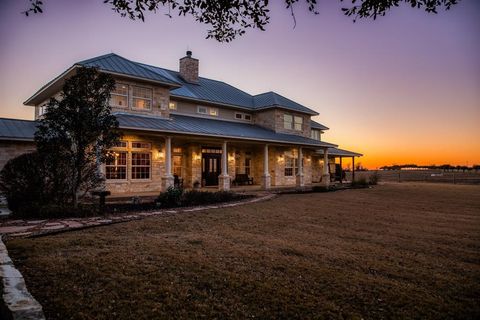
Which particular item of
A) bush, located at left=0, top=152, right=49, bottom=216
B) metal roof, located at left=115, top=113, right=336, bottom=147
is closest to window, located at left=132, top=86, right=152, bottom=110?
metal roof, located at left=115, top=113, right=336, bottom=147

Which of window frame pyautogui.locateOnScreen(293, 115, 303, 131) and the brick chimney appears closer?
the brick chimney

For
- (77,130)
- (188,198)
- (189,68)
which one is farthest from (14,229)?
(189,68)

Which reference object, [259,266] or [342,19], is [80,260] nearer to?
[259,266]

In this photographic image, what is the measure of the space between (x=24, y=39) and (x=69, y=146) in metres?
8.59

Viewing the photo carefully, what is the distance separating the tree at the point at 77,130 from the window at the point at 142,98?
260 inches

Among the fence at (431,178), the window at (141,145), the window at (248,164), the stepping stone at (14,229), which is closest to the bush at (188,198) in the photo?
the stepping stone at (14,229)

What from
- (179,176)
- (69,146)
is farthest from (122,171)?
(69,146)

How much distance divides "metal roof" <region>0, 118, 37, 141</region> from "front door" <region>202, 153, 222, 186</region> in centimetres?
971

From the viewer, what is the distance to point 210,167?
1967 centimetres

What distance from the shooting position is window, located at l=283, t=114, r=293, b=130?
23.5 meters

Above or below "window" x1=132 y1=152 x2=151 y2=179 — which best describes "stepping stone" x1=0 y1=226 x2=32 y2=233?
below

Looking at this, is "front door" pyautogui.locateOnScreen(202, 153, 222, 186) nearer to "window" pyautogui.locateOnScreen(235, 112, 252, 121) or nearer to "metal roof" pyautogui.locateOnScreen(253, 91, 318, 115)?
"window" pyautogui.locateOnScreen(235, 112, 252, 121)

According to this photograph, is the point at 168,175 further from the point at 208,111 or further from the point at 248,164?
the point at 248,164

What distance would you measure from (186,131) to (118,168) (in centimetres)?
400
